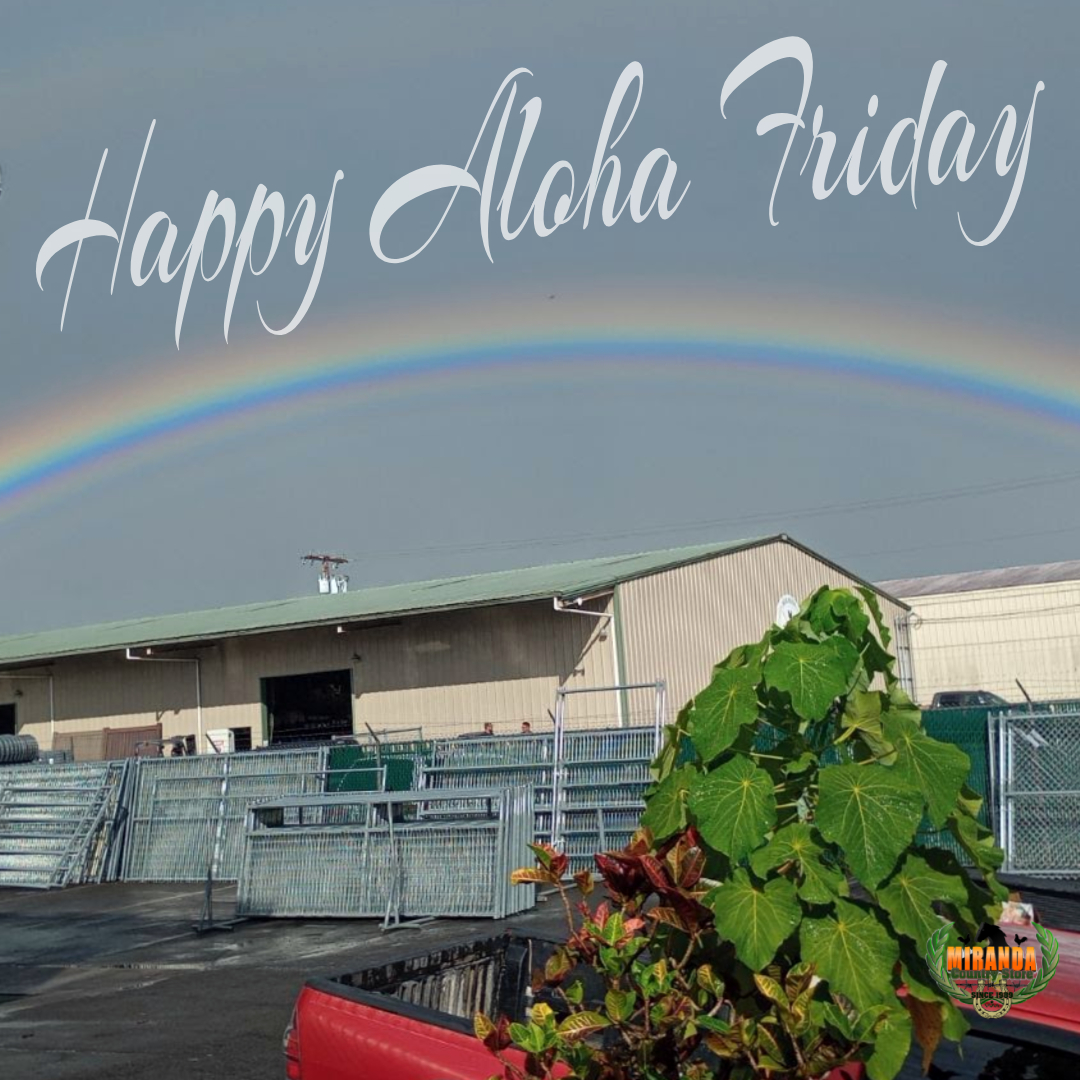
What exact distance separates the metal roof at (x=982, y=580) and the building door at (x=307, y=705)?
33.2 metres

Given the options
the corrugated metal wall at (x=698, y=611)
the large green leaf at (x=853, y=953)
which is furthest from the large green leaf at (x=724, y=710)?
the corrugated metal wall at (x=698, y=611)

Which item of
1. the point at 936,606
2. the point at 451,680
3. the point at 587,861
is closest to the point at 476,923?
the point at 587,861

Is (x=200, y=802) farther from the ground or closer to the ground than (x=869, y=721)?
closer to the ground

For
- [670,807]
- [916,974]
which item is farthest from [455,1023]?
[916,974]

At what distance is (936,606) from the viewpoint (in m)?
57.7

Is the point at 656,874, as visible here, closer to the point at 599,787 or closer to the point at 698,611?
the point at 599,787

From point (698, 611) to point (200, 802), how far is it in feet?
53.3

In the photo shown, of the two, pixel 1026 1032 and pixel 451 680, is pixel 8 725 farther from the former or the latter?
pixel 1026 1032

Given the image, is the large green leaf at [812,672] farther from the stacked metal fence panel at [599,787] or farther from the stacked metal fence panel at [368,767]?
the stacked metal fence panel at [368,767]

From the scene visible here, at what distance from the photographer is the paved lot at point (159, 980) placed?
9.54 meters

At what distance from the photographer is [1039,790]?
14.6m

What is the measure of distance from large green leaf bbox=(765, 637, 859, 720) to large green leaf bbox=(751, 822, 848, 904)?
10.3 inches

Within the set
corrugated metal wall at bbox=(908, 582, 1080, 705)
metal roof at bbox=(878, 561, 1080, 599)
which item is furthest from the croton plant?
metal roof at bbox=(878, 561, 1080, 599)

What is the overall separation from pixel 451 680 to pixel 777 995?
29.9 meters
